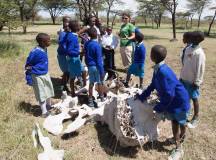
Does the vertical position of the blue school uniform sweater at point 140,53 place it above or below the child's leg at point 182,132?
above

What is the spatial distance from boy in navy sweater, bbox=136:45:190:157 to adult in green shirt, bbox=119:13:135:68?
4.60m

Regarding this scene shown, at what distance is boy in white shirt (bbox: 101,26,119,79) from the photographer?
8992 millimetres

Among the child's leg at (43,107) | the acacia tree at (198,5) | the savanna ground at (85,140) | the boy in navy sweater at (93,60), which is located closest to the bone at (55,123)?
the savanna ground at (85,140)

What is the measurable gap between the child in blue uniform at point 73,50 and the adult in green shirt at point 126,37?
8.48ft

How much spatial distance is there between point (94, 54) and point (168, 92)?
2.18 meters

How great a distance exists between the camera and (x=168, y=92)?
174 inches

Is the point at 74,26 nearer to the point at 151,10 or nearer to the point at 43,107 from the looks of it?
the point at 43,107

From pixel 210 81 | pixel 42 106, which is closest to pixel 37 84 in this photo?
pixel 42 106

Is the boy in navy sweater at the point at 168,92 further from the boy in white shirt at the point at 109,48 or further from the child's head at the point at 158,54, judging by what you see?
the boy in white shirt at the point at 109,48

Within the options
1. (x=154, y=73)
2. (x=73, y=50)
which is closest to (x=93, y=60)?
(x=73, y=50)

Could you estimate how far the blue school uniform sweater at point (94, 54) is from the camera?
6133 millimetres

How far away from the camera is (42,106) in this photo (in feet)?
20.3

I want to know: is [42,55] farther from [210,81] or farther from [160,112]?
[210,81]

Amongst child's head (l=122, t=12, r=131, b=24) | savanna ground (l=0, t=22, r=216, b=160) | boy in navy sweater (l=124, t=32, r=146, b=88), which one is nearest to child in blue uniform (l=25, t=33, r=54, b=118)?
savanna ground (l=0, t=22, r=216, b=160)
